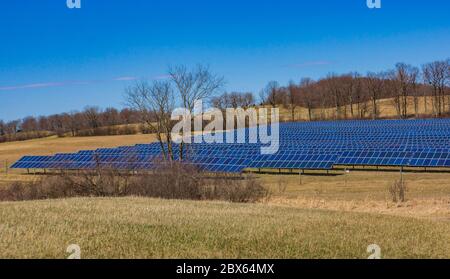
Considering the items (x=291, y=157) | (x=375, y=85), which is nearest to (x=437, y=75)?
(x=375, y=85)

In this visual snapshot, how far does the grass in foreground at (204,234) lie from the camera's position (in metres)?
10.2

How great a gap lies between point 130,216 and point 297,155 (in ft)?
107

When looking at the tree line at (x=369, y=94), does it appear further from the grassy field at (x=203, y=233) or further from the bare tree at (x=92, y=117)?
the grassy field at (x=203, y=233)

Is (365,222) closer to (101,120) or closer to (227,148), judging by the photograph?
(227,148)

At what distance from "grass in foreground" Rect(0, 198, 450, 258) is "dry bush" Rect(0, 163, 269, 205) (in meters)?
10.8

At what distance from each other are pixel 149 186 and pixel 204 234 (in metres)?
16.6

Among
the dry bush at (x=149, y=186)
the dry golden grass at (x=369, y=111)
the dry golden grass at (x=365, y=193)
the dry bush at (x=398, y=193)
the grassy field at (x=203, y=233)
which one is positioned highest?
the dry golden grass at (x=369, y=111)

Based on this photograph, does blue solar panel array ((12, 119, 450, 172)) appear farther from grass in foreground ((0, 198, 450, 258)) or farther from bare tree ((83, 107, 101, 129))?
bare tree ((83, 107, 101, 129))

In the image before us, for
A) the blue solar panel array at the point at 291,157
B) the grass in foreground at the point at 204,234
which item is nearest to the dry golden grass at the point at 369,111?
the blue solar panel array at the point at 291,157

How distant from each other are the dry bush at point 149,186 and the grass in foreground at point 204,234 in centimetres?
1081

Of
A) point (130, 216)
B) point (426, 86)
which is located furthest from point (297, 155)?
point (426, 86)

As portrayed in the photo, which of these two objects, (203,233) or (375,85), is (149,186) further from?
(375,85)

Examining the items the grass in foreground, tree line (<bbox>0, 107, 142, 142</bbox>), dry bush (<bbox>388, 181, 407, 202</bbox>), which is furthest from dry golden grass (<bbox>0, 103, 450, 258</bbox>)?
tree line (<bbox>0, 107, 142, 142</bbox>)
